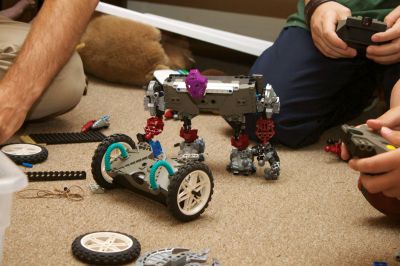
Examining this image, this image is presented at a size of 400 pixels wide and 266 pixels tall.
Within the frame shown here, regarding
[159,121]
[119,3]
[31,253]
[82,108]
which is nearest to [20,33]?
[82,108]

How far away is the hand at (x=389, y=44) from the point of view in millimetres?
1358

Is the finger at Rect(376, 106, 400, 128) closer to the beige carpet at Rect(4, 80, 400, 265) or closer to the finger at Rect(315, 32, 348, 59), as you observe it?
the beige carpet at Rect(4, 80, 400, 265)

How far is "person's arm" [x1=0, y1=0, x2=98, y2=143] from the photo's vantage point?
922 mm

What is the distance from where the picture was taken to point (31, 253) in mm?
950

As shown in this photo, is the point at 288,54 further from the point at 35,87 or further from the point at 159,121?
the point at 35,87

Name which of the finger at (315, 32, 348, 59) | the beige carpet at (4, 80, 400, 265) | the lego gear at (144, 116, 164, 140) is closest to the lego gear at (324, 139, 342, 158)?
the beige carpet at (4, 80, 400, 265)

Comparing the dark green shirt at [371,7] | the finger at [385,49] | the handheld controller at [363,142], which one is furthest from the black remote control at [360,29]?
the handheld controller at [363,142]

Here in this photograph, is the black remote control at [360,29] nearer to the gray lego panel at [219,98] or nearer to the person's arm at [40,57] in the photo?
the gray lego panel at [219,98]

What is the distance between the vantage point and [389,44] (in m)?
1.39

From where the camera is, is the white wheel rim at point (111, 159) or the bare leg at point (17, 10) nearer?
the white wheel rim at point (111, 159)

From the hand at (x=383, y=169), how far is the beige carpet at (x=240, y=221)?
7.0 inches

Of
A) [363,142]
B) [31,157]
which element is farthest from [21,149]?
[363,142]

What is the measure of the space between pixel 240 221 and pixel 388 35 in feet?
1.76

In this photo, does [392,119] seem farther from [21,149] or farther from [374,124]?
[21,149]
